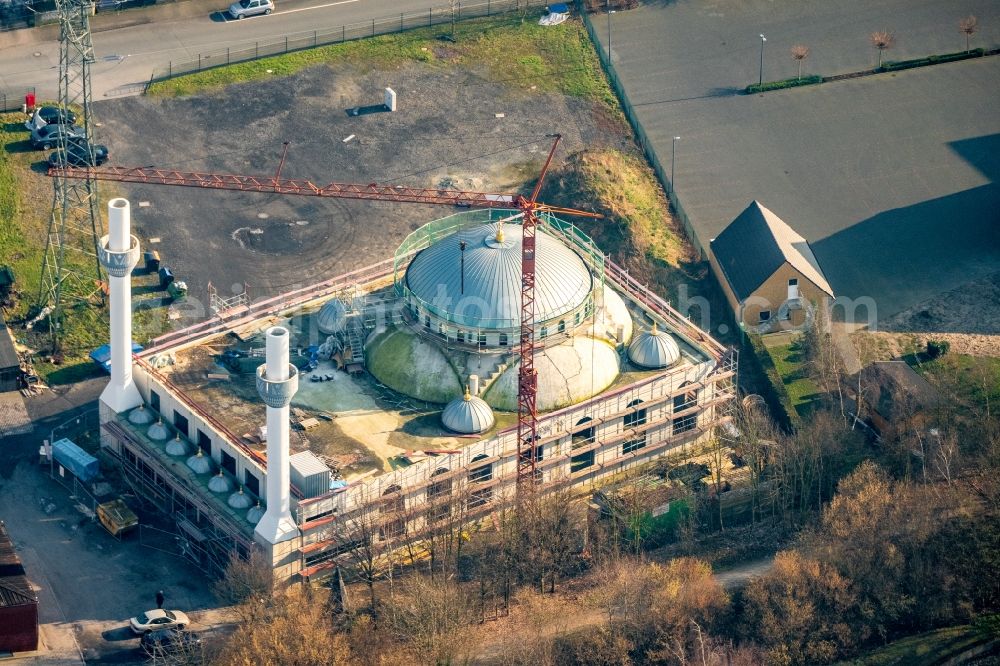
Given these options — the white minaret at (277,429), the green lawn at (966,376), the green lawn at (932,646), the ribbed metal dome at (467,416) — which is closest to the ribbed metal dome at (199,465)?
the white minaret at (277,429)

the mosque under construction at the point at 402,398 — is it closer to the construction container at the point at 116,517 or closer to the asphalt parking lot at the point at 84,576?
the construction container at the point at 116,517

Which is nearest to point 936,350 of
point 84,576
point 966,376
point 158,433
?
point 966,376

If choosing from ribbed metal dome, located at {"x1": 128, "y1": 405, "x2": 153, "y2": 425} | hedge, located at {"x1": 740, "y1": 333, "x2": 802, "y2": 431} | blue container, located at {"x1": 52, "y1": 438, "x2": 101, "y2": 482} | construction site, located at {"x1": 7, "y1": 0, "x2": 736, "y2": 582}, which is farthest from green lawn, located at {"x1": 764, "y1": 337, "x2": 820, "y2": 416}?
blue container, located at {"x1": 52, "y1": 438, "x2": 101, "y2": 482}

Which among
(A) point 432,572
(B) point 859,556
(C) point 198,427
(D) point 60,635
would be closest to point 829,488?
(B) point 859,556

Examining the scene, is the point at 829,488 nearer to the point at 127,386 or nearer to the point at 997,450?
the point at 997,450

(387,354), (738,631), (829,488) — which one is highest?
(387,354)

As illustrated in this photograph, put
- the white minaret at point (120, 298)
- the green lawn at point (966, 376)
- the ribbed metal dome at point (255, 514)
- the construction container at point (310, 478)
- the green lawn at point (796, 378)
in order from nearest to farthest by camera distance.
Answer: the construction container at point (310, 478) → the ribbed metal dome at point (255, 514) → the white minaret at point (120, 298) → the green lawn at point (966, 376) → the green lawn at point (796, 378)
